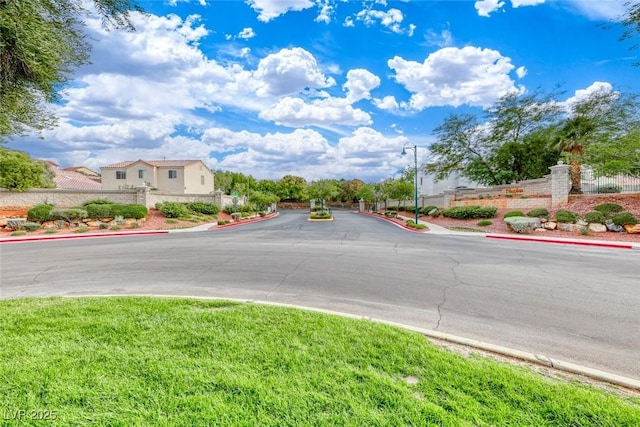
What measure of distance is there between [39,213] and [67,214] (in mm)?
1804

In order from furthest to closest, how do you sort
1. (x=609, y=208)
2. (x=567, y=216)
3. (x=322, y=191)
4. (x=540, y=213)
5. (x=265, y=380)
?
(x=322, y=191) → (x=540, y=213) → (x=567, y=216) → (x=609, y=208) → (x=265, y=380)

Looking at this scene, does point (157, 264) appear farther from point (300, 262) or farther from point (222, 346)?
point (222, 346)

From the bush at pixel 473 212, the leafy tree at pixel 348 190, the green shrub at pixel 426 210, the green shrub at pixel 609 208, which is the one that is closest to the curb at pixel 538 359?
the green shrub at pixel 609 208

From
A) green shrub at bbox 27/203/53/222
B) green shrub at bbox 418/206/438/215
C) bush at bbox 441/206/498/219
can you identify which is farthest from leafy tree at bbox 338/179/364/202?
green shrub at bbox 27/203/53/222

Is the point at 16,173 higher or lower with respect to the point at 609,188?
higher

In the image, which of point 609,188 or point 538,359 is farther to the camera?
point 609,188

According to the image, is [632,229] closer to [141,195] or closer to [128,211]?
[128,211]

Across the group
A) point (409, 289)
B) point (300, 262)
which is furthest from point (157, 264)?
point (409, 289)

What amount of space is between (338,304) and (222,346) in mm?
2393

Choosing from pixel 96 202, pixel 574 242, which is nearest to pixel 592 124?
pixel 574 242

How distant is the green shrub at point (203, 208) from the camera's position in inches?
1136

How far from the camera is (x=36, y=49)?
4.25 metres

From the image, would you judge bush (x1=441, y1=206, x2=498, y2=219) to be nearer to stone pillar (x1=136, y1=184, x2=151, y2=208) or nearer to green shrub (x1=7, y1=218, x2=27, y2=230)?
stone pillar (x1=136, y1=184, x2=151, y2=208)

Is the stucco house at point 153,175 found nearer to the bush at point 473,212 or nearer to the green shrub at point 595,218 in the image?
the bush at point 473,212
